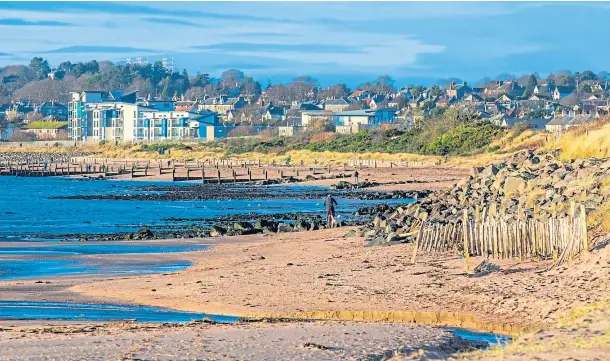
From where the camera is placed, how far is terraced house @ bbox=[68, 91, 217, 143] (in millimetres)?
155500

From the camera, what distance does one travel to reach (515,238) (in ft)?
66.3

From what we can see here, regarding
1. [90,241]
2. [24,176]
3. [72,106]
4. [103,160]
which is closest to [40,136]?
[72,106]

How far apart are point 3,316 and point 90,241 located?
51.3 ft

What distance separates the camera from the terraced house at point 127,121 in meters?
156

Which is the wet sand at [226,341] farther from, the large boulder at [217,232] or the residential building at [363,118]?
the residential building at [363,118]

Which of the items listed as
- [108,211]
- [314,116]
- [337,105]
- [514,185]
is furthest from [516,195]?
[337,105]

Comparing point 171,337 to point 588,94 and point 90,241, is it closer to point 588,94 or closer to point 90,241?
point 90,241

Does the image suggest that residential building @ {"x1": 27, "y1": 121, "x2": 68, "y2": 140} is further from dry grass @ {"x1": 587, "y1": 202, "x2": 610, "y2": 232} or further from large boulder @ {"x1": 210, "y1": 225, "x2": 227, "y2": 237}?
dry grass @ {"x1": 587, "y1": 202, "x2": 610, "y2": 232}

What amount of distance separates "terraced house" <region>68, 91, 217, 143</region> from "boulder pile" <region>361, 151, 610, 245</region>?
122m

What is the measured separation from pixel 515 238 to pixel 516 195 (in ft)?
22.0

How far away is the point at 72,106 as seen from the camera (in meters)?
171

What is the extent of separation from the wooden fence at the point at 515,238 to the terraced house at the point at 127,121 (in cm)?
13018

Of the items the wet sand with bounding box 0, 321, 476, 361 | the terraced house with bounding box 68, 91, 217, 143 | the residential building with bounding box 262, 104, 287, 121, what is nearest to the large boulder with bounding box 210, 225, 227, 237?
the wet sand with bounding box 0, 321, 476, 361

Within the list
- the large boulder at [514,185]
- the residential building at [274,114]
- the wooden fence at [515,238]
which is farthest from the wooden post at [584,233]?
the residential building at [274,114]
